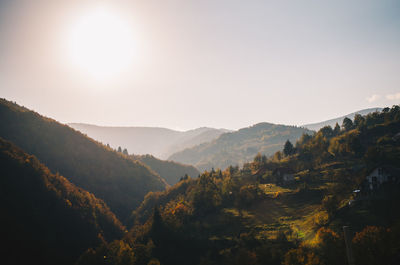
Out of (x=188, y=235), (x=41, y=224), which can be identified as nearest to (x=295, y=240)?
(x=188, y=235)

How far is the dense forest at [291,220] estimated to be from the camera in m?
45.7

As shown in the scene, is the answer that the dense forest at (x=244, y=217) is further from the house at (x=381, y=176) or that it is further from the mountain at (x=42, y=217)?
the mountain at (x=42, y=217)

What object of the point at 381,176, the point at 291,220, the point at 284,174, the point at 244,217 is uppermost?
the point at 381,176

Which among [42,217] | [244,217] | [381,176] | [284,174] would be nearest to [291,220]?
[244,217]

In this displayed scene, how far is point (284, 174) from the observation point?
374 ft

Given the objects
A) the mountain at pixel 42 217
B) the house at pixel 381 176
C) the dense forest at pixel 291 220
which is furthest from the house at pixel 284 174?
the mountain at pixel 42 217

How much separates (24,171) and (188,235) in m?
121

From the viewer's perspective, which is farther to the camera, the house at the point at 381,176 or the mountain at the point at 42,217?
the mountain at the point at 42,217

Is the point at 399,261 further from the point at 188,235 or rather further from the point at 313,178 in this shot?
the point at 313,178

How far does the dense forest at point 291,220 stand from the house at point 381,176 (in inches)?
23.6

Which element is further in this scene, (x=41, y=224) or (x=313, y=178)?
(x=41, y=224)

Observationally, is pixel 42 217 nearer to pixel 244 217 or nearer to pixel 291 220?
pixel 244 217

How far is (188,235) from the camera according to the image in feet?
289

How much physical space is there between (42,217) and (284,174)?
128131 mm
